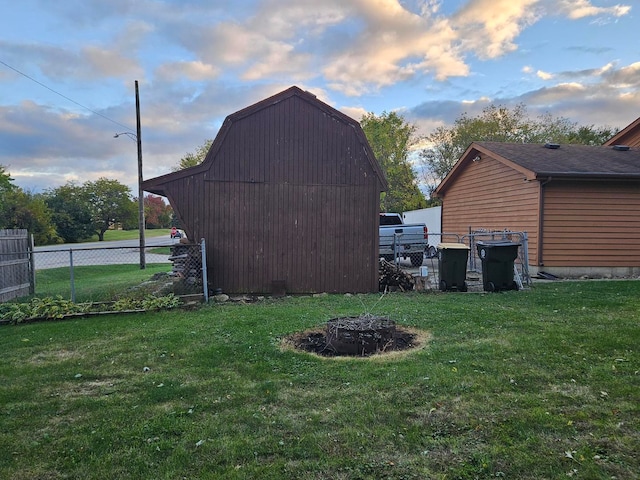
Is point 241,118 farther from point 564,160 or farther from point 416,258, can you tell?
point 564,160

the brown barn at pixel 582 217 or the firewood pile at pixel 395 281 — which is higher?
the brown barn at pixel 582 217

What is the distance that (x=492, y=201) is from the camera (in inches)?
530

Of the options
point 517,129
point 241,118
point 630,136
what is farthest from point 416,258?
point 517,129

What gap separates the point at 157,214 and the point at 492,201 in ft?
191

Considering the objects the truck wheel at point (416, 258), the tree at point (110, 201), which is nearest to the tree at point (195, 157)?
the tree at point (110, 201)

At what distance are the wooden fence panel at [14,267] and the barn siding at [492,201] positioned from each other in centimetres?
1256

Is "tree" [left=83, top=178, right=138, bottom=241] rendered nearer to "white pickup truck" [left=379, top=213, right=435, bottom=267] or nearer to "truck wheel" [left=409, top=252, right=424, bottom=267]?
"white pickup truck" [left=379, top=213, right=435, bottom=267]

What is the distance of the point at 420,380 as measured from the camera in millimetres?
3713

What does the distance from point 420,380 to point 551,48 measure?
42.7ft

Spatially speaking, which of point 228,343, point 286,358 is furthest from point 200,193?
point 286,358

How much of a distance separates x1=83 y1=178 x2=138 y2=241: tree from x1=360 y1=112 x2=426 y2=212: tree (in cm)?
3342

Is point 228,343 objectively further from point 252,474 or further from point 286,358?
point 252,474

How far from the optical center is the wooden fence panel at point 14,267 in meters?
9.05

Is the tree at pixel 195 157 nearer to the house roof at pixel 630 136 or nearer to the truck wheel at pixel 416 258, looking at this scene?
the truck wheel at pixel 416 258
